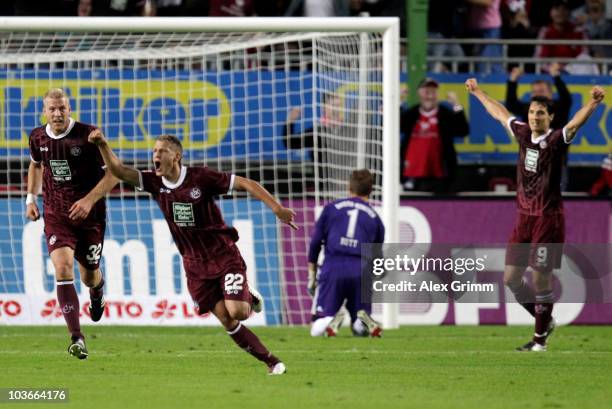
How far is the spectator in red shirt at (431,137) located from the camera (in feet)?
53.3

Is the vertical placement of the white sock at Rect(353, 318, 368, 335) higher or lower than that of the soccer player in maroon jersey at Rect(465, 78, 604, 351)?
lower

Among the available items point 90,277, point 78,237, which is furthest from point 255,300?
point 90,277

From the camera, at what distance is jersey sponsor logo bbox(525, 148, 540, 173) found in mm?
12211

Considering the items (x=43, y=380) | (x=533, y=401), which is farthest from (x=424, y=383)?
(x=43, y=380)

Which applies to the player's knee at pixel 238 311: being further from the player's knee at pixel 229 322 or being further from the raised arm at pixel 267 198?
the raised arm at pixel 267 198

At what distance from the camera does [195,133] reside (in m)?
16.2

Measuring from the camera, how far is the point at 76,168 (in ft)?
37.6

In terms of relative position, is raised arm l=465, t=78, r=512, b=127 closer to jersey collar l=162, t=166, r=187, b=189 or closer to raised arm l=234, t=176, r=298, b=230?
raised arm l=234, t=176, r=298, b=230

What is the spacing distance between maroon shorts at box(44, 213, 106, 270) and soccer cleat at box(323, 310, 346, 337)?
9.80 ft

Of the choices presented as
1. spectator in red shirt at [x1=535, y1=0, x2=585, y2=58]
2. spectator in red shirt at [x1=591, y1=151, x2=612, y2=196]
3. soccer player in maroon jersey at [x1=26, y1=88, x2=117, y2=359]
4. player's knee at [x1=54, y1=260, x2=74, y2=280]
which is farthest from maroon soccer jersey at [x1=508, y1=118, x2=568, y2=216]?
spectator in red shirt at [x1=535, y1=0, x2=585, y2=58]

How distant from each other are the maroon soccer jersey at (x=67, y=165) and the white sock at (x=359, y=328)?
141 inches

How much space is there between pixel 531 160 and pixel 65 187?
4.11 m

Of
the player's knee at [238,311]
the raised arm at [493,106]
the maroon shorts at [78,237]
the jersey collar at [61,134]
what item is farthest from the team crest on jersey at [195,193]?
the raised arm at [493,106]

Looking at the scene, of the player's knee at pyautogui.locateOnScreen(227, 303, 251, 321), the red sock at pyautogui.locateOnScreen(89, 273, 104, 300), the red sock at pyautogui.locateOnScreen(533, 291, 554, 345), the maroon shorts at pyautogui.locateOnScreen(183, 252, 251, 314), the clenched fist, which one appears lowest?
the red sock at pyautogui.locateOnScreen(533, 291, 554, 345)
